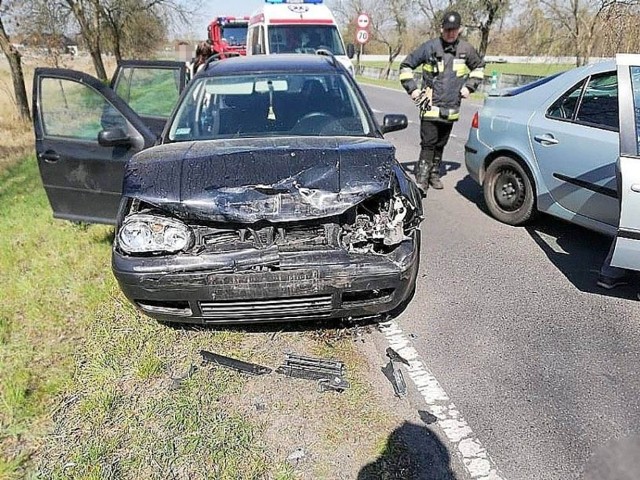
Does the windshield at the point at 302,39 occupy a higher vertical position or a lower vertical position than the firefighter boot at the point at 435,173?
higher

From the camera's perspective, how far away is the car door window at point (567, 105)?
14.1 feet

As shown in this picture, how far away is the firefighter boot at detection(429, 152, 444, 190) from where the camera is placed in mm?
6293

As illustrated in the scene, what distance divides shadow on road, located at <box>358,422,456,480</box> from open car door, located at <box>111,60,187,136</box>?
3733 mm

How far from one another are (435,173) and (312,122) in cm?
314

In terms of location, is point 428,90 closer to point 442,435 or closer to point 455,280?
A: point 455,280

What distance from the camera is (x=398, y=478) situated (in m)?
2.18

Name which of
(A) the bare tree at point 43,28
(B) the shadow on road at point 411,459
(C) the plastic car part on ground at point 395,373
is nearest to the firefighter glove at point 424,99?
(C) the plastic car part on ground at point 395,373

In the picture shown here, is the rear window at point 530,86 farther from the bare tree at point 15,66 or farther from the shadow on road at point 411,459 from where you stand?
the bare tree at point 15,66

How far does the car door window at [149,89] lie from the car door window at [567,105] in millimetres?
3545

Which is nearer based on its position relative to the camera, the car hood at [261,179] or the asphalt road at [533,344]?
the asphalt road at [533,344]

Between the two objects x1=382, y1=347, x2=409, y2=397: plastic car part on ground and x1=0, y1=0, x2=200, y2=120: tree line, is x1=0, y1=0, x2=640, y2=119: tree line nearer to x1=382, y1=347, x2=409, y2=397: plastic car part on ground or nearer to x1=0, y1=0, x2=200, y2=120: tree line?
x1=0, y1=0, x2=200, y2=120: tree line

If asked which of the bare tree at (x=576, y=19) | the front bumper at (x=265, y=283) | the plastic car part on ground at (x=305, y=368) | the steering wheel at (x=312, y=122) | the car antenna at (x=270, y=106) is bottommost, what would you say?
the plastic car part on ground at (x=305, y=368)

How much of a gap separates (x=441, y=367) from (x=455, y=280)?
1.17 meters

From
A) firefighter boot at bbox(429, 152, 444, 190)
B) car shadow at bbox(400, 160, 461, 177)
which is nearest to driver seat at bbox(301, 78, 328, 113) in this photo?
firefighter boot at bbox(429, 152, 444, 190)
